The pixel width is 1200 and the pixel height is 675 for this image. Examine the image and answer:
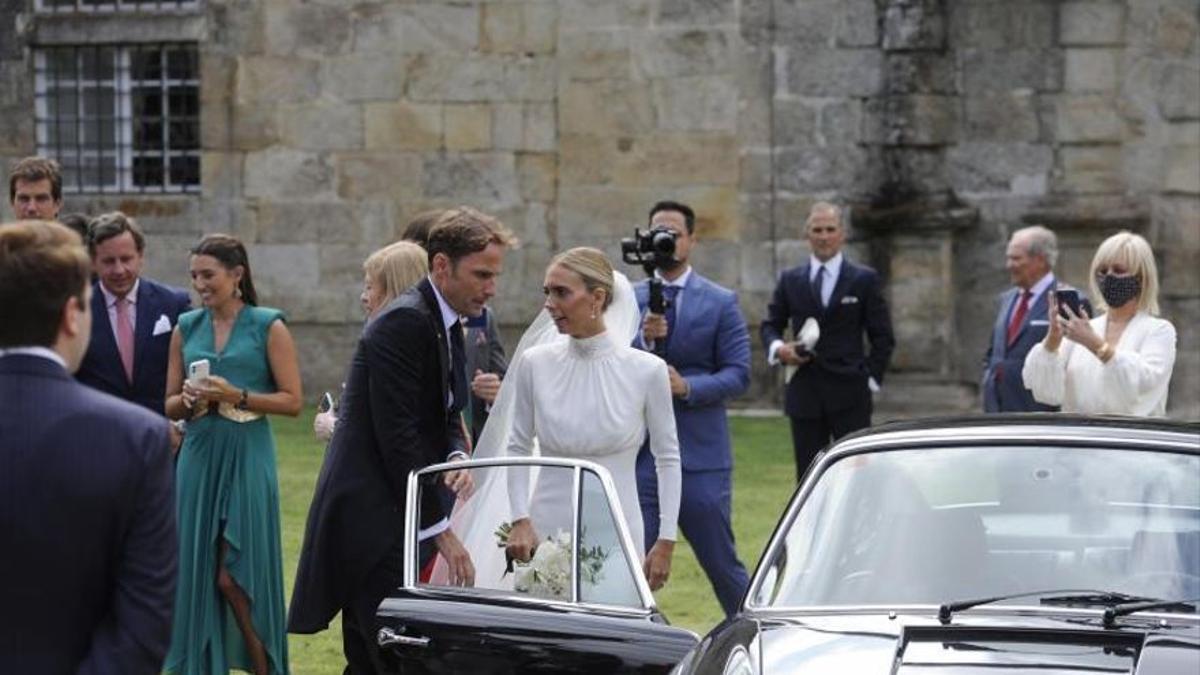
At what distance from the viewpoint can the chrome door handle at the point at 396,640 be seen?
7157 mm

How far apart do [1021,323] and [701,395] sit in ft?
10.6

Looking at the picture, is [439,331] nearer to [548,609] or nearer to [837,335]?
[548,609]

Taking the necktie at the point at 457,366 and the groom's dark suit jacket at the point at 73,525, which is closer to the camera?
the groom's dark suit jacket at the point at 73,525

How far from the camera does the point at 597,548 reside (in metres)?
7.91

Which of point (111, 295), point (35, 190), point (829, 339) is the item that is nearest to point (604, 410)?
point (111, 295)

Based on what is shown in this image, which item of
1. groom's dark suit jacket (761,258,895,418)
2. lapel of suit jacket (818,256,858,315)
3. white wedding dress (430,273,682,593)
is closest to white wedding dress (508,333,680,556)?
white wedding dress (430,273,682,593)

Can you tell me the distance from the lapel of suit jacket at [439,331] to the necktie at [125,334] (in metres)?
2.07

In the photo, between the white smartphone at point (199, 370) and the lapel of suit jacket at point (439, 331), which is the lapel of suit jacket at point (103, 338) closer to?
the white smartphone at point (199, 370)

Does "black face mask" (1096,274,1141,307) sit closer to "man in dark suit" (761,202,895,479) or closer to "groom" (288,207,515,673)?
"man in dark suit" (761,202,895,479)

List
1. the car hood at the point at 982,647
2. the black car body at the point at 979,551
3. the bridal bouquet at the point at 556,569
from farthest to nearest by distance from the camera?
the bridal bouquet at the point at 556,569 → the black car body at the point at 979,551 → the car hood at the point at 982,647

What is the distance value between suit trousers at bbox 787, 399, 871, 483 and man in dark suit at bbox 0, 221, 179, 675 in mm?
9878

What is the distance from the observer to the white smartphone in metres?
10.1

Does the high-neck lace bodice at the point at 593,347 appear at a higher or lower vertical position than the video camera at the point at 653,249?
lower

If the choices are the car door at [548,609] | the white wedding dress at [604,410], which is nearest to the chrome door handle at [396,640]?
the car door at [548,609]
